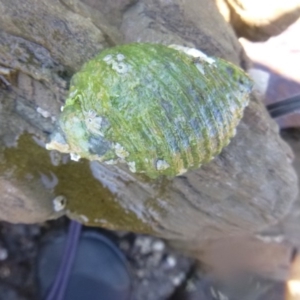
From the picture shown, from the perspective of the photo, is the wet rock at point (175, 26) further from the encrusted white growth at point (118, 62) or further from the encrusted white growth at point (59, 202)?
the encrusted white growth at point (59, 202)

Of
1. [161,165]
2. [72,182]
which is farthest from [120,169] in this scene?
[161,165]

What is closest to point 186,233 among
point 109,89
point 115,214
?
point 115,214

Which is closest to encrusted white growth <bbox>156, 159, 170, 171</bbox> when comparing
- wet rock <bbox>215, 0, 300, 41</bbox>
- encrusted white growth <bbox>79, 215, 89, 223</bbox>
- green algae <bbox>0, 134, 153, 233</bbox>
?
green algae <bbox>0, 134, 153, 233</bbox>

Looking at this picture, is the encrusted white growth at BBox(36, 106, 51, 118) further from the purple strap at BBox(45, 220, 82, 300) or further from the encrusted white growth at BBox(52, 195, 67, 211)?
the purple strap at BBox(45, 220, 82, 300)

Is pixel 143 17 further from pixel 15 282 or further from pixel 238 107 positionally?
pixel 15 282

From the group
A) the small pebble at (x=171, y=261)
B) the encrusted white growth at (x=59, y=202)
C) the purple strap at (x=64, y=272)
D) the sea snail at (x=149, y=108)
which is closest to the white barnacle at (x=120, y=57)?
the sea snail at (x=149, y=108)

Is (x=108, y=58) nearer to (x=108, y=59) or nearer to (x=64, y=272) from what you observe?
(x=108, y=59)
